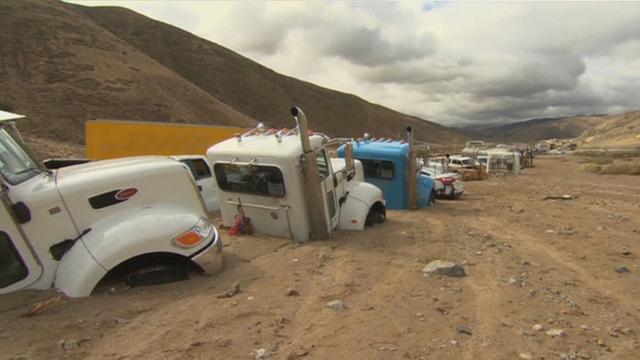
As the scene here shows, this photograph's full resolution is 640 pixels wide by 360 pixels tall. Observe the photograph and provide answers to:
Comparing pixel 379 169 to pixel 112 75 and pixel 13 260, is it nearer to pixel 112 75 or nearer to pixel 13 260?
pixel 13 260

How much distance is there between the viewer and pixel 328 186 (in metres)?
10.1

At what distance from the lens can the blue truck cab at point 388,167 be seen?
17.0 meters

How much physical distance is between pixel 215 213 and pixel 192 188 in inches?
262

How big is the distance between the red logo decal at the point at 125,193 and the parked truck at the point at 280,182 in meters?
3.30

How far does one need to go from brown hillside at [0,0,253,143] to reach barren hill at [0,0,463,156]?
86mm

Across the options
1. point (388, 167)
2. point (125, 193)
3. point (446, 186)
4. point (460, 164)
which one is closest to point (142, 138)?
point (388, 167)

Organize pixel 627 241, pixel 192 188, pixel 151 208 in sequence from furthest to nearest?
pixel 627 241
pixel 192 188
pixel 151 208

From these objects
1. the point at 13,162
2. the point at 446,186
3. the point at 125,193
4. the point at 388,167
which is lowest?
the point at 446,186

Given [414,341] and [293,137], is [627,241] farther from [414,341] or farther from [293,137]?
[414,341]

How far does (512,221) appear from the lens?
1466 centimetres

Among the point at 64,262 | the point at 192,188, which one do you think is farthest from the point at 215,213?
the point at 64,262

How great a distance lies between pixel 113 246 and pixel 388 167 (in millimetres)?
12508

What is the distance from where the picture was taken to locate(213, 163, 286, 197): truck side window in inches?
364

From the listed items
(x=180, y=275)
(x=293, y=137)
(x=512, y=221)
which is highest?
(x=293, y=137)
